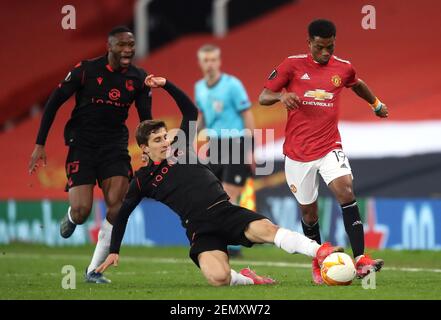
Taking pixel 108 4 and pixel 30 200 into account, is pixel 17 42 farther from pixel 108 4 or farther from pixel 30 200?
pixel 30 200

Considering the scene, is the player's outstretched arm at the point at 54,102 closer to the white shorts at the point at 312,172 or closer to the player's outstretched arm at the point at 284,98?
the player's outstretched arm at the point at 284,98

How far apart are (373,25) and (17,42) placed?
24.6 ft

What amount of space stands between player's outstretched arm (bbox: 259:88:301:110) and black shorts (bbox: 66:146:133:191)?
1.43 metres

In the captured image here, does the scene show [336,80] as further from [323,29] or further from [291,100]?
[291,100]

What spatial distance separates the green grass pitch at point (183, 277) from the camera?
25.1 feet

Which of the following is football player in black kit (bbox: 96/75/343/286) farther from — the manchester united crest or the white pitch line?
the white pitch line

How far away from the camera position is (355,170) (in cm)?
1420

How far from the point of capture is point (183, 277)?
9727 millimetres

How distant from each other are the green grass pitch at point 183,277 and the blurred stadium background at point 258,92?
643mm

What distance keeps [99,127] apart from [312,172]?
1.89 meters

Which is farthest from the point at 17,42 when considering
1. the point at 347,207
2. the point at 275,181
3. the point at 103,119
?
the point at 347,207

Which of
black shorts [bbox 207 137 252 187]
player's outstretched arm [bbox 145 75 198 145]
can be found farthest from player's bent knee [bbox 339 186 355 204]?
black shorts [bbox 207 137 252 187]

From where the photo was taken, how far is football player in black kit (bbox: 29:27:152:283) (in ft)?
31.1

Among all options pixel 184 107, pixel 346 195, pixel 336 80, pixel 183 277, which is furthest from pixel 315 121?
pixel 183 277
